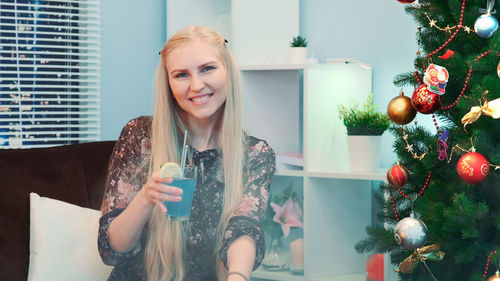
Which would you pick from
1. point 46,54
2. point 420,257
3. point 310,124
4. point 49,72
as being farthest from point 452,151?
point 46,54

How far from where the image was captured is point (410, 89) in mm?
2885

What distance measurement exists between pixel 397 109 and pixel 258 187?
0.47 m

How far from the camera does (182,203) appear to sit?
1.59 meters

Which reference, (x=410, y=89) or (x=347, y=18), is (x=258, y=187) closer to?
(x=410, y=89)

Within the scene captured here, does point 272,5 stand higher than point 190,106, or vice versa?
point 272,5

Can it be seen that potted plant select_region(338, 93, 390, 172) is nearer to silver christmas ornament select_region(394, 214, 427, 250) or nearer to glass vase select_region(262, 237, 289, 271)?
glass vase select_region(262, 237, 289, 271)

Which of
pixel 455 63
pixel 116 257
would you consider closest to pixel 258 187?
pixel 116 257

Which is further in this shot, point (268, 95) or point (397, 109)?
point (268, 95)

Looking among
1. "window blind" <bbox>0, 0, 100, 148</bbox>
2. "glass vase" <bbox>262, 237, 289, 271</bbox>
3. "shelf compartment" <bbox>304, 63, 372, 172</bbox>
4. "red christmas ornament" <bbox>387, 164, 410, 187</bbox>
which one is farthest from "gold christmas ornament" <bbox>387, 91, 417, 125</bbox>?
"window blind" <bbox>0, 0, 100, 148</bbox>

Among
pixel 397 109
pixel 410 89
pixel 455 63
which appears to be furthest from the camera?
pixel 410 89

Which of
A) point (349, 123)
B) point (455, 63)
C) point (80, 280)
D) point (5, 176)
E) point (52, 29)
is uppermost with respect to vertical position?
point (52, 29)

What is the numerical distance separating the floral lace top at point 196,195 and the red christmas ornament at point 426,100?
528 millimetres

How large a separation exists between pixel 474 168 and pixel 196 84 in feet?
2.49

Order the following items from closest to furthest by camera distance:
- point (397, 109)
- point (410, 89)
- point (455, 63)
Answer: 1. point (455, 63)
2. point (397, 109)
3. point (410, 89)
